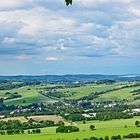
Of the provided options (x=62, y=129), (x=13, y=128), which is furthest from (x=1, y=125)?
(x=62, y=129)

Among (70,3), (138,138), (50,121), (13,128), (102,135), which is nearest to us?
(70,3)

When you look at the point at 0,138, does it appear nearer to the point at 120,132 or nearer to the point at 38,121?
the point at 120,132

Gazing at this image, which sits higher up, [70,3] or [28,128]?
[70,3]

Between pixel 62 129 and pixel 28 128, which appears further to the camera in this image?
pixel 28 128

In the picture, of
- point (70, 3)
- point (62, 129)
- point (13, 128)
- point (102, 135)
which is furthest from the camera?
point (13, 128)

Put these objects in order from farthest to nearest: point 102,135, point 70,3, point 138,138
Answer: point 102,135
point 138,138
point 70,3

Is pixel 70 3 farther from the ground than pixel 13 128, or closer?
farther from the ground

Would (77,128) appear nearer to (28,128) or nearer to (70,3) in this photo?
(28,128)

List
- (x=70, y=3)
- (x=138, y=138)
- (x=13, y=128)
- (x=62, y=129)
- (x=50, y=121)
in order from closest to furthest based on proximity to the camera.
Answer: (x=70, y=3), (x=138, y=138), (x=62, y=129), (x=13, y=128), (x=50, y=121)

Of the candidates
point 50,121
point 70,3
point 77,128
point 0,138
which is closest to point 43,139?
point 0,138
